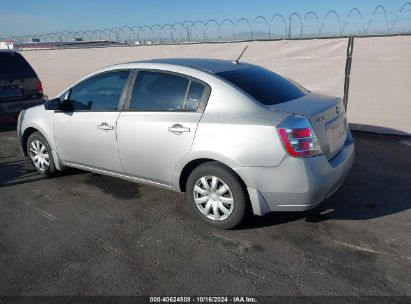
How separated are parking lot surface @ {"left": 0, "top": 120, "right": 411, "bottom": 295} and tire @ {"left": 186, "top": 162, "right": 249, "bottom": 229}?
5.5 inches

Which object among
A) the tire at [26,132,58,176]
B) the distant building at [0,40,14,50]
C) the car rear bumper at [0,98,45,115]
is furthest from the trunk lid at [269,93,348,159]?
the distant building at [0,40,14,50]

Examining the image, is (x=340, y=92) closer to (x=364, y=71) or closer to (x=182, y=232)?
(x=364, y=71)

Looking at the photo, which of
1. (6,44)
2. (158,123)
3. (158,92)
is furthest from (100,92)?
(6,44)

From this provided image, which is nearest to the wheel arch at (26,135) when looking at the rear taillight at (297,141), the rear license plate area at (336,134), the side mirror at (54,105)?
the side mirror at (54,105)

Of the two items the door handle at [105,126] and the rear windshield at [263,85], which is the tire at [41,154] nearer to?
the door handle at [105,126]

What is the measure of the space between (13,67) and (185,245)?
6463mm

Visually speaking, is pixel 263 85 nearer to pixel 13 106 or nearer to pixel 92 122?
pixel 92 122

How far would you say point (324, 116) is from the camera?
3541 mm

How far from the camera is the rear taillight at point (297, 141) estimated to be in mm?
3229

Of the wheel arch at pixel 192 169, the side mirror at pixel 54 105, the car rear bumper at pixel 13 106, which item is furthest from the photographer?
the car rear bumper at pixel 13 106

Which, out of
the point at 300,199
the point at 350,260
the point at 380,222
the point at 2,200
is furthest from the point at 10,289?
the point at 380,222

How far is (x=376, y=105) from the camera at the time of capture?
746 cm

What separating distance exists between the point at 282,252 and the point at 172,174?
1365 millimetres

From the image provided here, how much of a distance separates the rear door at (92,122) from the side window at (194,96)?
2.92ft
